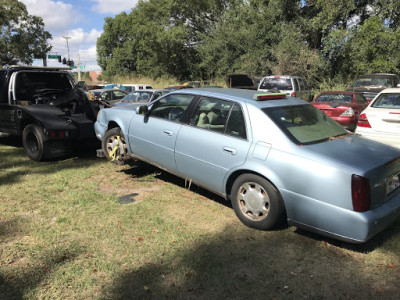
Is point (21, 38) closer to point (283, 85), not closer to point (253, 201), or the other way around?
point (283, 85)

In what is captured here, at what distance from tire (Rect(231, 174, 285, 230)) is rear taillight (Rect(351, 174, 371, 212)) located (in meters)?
0.76

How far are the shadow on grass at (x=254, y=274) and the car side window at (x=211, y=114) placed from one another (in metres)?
1.49

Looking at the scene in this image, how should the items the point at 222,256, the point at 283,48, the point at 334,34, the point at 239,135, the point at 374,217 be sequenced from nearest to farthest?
the point at 374,217
the point at 222,256
the point at 239,135
the point at 334,34
the point at 283,48

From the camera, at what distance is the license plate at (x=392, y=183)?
3451mm

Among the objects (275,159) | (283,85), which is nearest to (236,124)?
(275,159)

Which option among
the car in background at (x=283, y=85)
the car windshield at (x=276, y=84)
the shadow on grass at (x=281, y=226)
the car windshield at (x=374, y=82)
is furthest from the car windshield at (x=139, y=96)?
the car windshield at (x=374, y=82)

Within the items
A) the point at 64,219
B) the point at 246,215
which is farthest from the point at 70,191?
the point at 246,215

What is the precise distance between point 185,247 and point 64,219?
164 cm

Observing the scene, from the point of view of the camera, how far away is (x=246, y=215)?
3.92 meters

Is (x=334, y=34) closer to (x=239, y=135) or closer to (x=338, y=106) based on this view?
(x=338, y=106)

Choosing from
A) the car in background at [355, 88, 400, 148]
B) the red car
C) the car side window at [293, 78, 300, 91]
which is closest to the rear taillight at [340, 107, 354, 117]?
the red car

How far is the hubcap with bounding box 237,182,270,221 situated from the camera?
12.2 feet

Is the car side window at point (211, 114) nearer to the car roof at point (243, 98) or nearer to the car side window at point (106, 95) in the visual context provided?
the car roof at point (243, 98)

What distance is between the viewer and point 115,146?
5.75 metres
